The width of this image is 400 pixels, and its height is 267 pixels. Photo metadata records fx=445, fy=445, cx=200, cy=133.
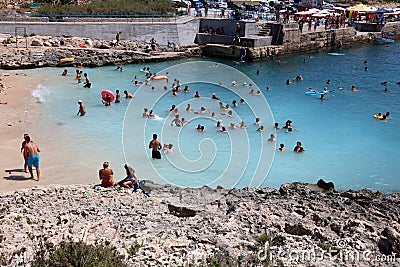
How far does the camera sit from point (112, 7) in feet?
122

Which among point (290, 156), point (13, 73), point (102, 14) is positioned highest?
point (102, 14)

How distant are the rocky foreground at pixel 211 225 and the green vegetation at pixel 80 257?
491 mm

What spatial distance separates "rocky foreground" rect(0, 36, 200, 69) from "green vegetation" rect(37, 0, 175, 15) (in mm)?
4526

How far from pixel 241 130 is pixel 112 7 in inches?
929

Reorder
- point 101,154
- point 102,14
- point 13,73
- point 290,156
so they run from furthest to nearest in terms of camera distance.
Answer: point 102,14 → point 13,73 → point 290,156 → point 101,154

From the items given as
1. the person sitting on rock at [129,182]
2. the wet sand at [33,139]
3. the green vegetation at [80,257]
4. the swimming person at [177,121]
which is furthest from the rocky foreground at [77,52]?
the green vegetation at [80,257]

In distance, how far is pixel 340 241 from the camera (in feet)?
24.1

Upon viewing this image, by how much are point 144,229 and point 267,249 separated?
2.17m

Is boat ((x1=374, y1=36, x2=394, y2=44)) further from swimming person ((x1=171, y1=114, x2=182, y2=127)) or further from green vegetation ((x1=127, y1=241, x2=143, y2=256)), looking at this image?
green vegetation ((x1=127, y1=241, x2=143, y2=256))

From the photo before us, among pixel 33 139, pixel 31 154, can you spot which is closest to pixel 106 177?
pixel 31 154

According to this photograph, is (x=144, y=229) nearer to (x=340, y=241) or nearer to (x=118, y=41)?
(x=340, y=241)

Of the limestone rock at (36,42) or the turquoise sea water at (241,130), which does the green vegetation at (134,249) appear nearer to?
the turquoise sea water at (241,130)

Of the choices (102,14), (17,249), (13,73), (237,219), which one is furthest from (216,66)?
(17,249)

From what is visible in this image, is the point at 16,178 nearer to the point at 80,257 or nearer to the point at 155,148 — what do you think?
the point at 155,148
